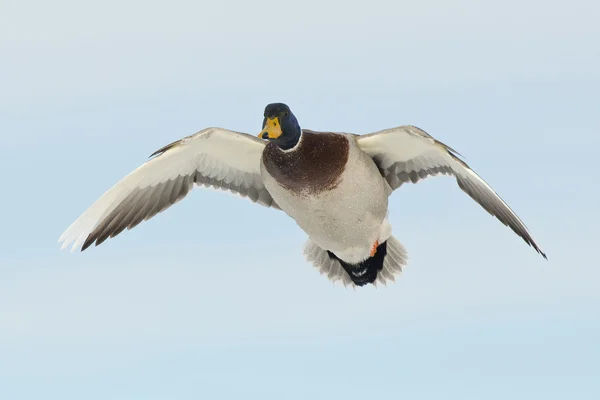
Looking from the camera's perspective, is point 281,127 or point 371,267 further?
point 371,267

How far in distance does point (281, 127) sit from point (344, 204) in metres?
0.91

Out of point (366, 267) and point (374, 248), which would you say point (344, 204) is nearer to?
point (374, 248)

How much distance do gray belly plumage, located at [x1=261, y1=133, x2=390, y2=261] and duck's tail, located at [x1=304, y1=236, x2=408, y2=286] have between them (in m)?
1.05

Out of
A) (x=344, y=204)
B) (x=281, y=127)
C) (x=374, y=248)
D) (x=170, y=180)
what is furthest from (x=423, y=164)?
(x=170, y=180)

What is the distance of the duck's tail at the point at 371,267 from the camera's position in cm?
1022

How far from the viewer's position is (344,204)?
870 cm

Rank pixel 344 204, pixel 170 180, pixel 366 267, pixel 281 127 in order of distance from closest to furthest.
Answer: pixel 281 127 → pixel 344 204 → pixel 170 180 → pixel 366 267

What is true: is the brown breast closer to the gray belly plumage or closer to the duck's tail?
the gray belly plumage

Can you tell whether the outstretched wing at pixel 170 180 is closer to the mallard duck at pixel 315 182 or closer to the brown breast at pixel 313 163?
the mallard duck at pixel 315 182

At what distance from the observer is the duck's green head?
840 cm

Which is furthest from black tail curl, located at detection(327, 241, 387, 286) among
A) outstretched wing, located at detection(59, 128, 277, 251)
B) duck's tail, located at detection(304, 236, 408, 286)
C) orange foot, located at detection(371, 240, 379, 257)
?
outstretched wing, located at detection(59, 128, 277, 251)

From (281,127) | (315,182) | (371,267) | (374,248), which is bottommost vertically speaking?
(371,267)

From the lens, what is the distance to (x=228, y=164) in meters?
9.70

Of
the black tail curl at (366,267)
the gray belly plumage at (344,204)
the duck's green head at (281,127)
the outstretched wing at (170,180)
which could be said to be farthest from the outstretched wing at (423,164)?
the outstretched wing at (170,180)
